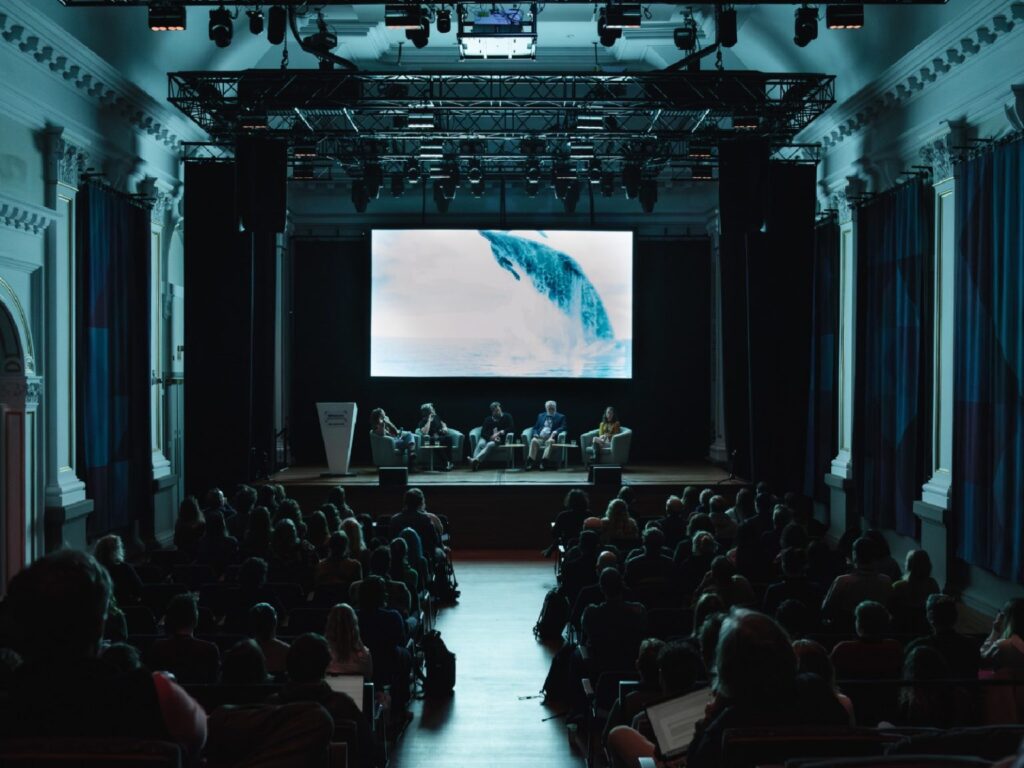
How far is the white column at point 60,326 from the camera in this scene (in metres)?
9.43

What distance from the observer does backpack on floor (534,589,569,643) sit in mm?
8508

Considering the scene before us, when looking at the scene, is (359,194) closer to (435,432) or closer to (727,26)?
(435,432)

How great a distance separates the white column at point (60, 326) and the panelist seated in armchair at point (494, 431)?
6.84 meters

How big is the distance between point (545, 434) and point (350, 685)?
37.1 feet

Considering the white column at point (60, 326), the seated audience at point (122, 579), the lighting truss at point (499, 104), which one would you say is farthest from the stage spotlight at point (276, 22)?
the seated audience at point (122, 579)

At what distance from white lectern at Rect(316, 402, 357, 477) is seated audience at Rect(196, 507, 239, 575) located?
664 cm

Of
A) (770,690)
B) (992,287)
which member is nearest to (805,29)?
(992,287)

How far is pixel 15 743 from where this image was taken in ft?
7.82

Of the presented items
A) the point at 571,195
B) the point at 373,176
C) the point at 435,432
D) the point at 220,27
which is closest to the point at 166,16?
the point at 220,27

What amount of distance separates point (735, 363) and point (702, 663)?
9.91 meters

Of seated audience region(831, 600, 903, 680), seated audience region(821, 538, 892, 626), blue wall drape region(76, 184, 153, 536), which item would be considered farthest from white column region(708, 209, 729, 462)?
seated audience region(831, 600, 903, 680)

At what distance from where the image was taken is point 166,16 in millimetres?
8953

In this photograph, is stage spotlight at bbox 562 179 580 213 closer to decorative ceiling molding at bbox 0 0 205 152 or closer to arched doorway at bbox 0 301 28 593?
decorative ceiling molding at bbox 0 0 205 152

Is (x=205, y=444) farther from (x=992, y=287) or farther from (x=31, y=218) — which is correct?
(x=992, y=287)
